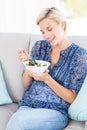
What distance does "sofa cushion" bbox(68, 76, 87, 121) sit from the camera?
5.19ft

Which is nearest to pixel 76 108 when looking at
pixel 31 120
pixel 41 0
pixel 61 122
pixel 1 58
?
pixel 61 122

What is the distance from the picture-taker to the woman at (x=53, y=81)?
5.19ft

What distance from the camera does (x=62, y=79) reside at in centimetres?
172

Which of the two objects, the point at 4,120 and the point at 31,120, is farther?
the point at 4,120

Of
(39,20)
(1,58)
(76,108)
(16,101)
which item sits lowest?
(16,101)

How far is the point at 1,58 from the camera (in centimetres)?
206

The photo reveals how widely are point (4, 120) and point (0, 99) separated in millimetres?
250

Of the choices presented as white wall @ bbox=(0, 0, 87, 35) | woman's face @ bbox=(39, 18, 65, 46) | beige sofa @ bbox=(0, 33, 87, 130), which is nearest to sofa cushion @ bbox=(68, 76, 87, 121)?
woman's face @ bbox=(39, 18, 65, 46)

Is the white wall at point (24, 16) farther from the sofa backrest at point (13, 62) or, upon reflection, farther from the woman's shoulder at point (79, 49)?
the woman's shoulder at point (79, 49)

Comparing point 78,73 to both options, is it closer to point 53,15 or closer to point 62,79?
point 62,79

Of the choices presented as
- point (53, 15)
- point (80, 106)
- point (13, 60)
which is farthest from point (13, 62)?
point (80, 106)

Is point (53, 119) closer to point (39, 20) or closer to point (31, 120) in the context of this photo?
point (31, 120)

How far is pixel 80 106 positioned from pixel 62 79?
0.22m

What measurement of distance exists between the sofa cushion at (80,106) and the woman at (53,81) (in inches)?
1.7
